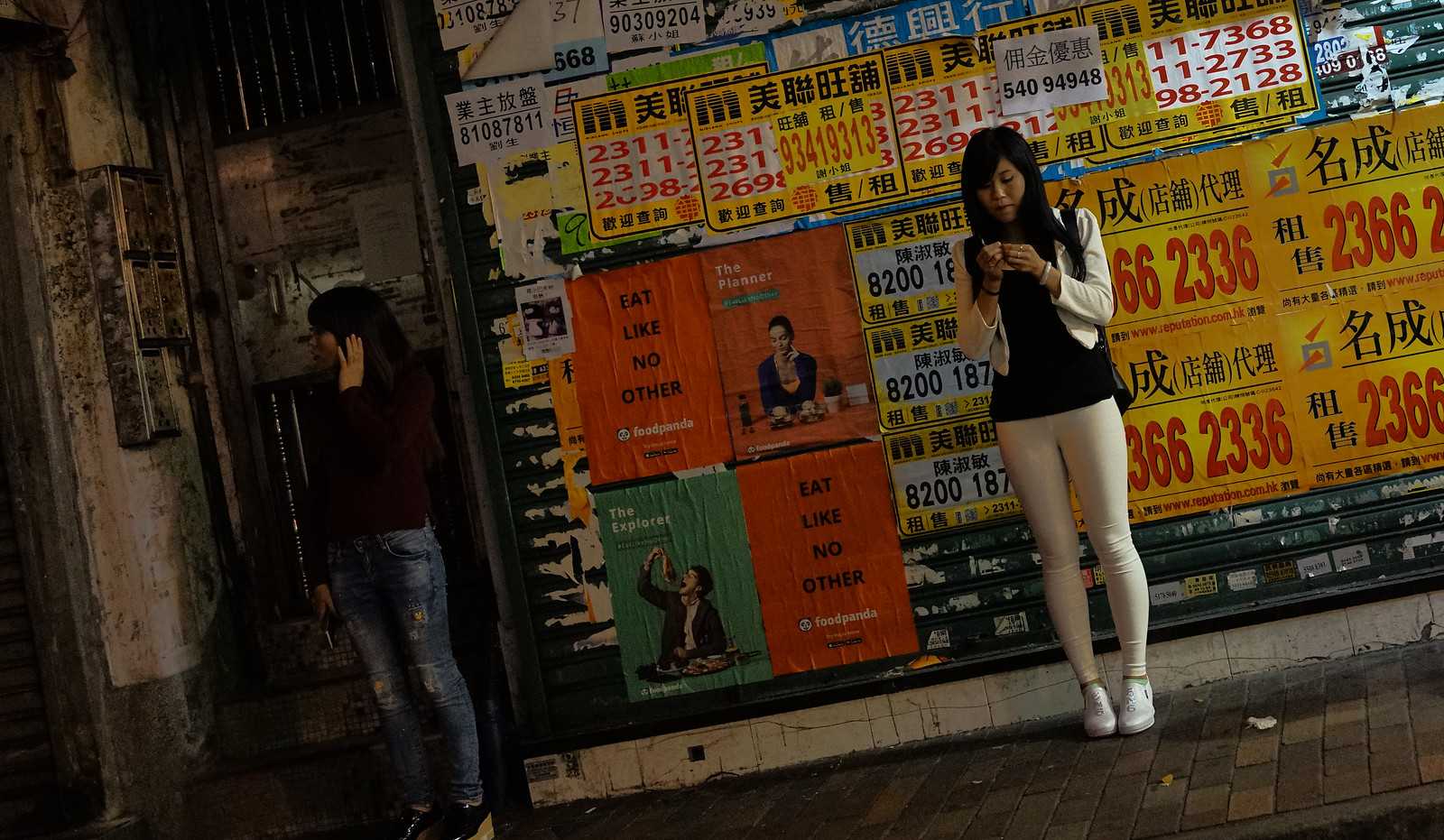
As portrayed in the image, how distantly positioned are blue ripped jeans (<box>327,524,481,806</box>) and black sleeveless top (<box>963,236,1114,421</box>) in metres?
2.34

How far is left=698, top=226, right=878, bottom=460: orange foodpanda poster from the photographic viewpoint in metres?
5.61

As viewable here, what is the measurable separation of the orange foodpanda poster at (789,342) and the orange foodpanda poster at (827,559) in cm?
13

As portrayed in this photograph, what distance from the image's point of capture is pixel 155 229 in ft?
20.6

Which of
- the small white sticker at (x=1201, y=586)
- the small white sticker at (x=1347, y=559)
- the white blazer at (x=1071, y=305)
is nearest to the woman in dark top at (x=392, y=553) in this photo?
the white blazer at (x=1071, y=305)

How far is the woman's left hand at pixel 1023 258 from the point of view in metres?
4.57

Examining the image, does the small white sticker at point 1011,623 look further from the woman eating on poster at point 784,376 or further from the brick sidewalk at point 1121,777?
the woman eating on poster at point 784,376

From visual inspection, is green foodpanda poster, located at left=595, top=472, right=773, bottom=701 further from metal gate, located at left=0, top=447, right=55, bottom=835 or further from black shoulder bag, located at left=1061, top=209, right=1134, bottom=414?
metal gate, located at left=0, top=447, right=55, bottom=835

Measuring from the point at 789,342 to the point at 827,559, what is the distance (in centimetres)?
97

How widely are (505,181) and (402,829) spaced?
9.09 ft

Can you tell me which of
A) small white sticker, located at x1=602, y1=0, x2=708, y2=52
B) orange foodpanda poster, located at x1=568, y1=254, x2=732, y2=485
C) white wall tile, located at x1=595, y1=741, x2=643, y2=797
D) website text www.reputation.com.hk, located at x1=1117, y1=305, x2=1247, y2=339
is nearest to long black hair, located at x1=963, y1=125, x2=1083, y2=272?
website text www.reputation.com.hk, located at x1=1117, y1=305, x2=1247, y2=339

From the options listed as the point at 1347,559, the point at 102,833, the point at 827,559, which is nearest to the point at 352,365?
the point at 827,559

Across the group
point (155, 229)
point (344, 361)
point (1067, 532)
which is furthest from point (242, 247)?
point (1067, 532)

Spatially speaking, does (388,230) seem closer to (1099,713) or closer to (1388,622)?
(1099,713)

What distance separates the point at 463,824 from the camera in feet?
16.3
